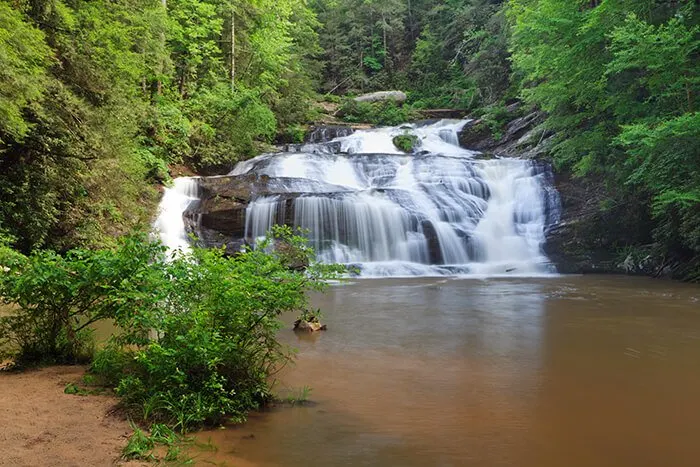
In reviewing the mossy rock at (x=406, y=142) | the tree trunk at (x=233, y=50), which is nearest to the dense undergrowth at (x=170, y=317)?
the tree trunk at (x=233, y=50)

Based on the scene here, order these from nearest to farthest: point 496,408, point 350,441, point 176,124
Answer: point 350,441
point 496,408
point 176,124

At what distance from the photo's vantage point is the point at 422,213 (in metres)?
17.4

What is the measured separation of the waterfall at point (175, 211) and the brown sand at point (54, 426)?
11.3 metres

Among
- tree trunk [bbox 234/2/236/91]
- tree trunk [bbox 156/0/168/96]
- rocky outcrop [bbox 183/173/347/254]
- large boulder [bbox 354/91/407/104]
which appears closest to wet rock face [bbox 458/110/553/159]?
large boulder [bbox 354/91/407/104]

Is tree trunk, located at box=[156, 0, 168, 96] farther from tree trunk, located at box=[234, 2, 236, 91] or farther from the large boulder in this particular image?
the large boulder

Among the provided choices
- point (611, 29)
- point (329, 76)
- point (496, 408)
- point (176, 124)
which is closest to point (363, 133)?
point (176, 124)

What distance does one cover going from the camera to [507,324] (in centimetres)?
770

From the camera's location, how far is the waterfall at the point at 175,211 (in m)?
15.4

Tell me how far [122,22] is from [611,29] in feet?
44.4

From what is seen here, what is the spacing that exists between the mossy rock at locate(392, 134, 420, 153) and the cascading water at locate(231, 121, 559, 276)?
469 centimetres

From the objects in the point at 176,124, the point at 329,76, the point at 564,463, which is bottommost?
the point at 564,463

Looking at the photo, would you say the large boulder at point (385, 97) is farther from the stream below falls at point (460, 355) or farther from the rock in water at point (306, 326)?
the rock in water at point (306, 326)

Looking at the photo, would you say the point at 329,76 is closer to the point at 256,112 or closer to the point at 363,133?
the point at 363,133

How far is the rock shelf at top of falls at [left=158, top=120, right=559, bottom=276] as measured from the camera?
16.0 meters
